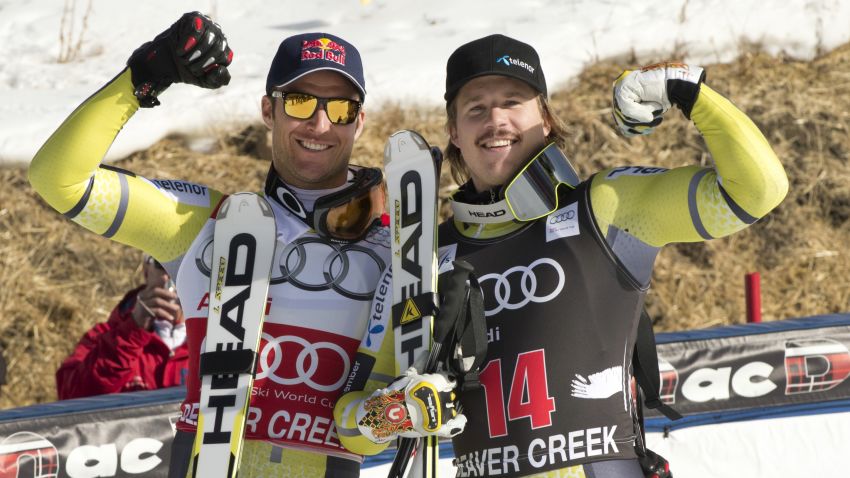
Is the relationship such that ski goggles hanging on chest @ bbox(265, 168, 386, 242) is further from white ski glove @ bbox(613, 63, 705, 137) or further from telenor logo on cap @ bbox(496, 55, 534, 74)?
white ski glove @ bbox(613, 63, 705, 137)

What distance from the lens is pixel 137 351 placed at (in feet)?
19.0

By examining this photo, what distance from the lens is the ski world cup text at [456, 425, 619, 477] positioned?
316 cm

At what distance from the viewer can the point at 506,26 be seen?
1062 cm

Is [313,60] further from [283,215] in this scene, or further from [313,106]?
[283,215]

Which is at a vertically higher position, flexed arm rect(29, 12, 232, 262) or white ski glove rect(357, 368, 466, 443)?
flexed arm rect(29, 12, 232, 262)

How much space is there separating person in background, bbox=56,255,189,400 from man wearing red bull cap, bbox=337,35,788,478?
268cm

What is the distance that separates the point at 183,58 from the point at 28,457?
2.40 m

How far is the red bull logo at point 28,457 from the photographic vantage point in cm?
478

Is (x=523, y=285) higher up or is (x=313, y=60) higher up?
(x=313, y=60)

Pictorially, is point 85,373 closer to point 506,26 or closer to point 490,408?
point 490,408

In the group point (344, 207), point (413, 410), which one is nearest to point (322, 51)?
point (344, 207)

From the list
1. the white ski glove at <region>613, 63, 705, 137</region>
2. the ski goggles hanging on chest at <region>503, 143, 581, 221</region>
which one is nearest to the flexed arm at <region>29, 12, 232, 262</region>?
the ski goggles hanging on chest at <region>503, 143, 581, 221</region>

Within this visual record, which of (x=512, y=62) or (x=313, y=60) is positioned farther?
(x=313, y=60)

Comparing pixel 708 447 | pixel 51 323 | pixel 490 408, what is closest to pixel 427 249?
pixel 490 408
